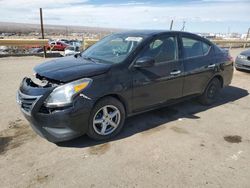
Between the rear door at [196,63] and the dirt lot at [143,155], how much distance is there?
63cm

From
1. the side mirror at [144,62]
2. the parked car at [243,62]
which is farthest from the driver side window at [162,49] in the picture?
the parked car at [243,62]

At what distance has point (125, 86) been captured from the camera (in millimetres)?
4016

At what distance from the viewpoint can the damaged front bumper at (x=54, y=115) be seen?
3.47m

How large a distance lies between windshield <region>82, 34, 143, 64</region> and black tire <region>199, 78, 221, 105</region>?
87.3 inches

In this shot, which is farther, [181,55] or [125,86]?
[181,55]

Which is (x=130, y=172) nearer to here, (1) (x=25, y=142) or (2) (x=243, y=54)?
(1) (x=25, y=142)

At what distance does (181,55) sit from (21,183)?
3526mm

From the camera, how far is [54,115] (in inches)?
137

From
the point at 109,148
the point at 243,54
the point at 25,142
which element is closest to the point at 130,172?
the point at 109,148

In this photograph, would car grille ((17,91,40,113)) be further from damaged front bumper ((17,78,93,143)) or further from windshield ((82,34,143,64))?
windshield ((82,34,143,64))

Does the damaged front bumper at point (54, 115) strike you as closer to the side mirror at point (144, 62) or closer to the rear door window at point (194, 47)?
the side mirror at point (144, 62)

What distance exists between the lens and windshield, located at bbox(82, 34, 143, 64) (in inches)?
168

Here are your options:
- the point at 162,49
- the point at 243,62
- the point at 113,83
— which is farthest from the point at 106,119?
the point at 243,62

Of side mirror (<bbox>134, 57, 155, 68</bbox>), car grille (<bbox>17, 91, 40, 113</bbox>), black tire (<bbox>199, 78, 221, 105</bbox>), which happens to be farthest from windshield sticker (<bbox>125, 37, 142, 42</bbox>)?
black tire (<bbox>199, 78, 221, 105</bbox>)
